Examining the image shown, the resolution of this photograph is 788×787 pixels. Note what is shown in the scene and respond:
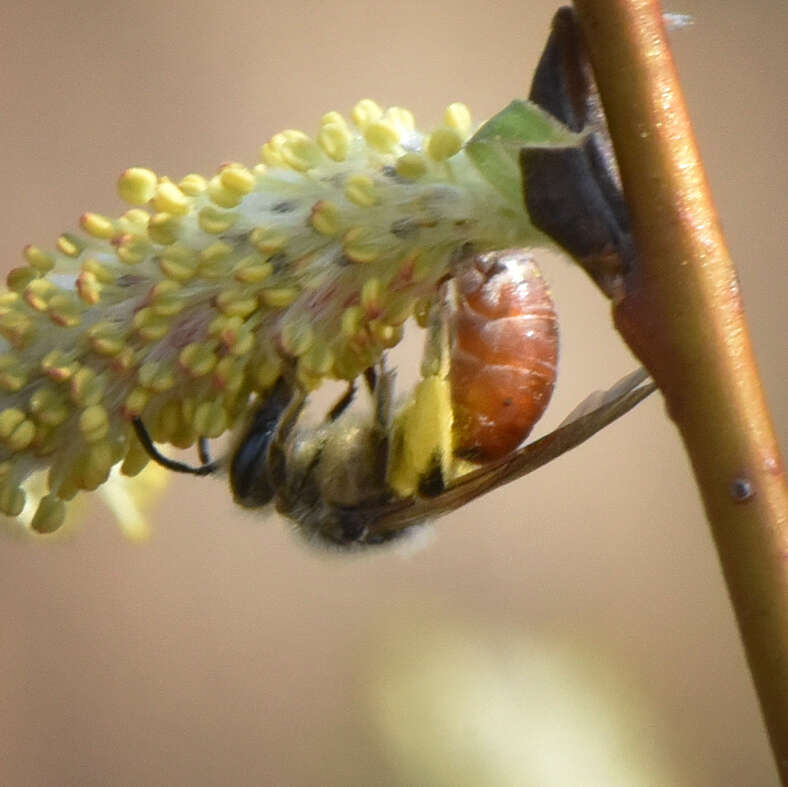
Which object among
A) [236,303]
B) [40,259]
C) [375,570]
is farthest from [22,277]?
[375,570]

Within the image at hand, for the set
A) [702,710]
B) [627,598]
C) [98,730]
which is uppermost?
[98,730]

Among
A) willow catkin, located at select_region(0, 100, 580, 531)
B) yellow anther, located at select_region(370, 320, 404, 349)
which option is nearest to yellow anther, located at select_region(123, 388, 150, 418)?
willow catkin, located at select_region(0, 100, 580, 531)

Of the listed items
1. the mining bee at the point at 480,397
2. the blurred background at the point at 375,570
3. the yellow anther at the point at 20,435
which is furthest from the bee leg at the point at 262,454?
the blurred background at the point at 375,570

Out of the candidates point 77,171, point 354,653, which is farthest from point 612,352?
point 77,171

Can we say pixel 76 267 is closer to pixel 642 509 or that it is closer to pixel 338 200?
pixel 338 200

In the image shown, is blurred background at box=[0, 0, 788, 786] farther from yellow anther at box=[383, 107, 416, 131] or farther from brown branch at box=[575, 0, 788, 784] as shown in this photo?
brown branch at box=[575, 0, 788, 784]

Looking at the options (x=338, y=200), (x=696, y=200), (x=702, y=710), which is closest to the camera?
(x=696, y=200)
